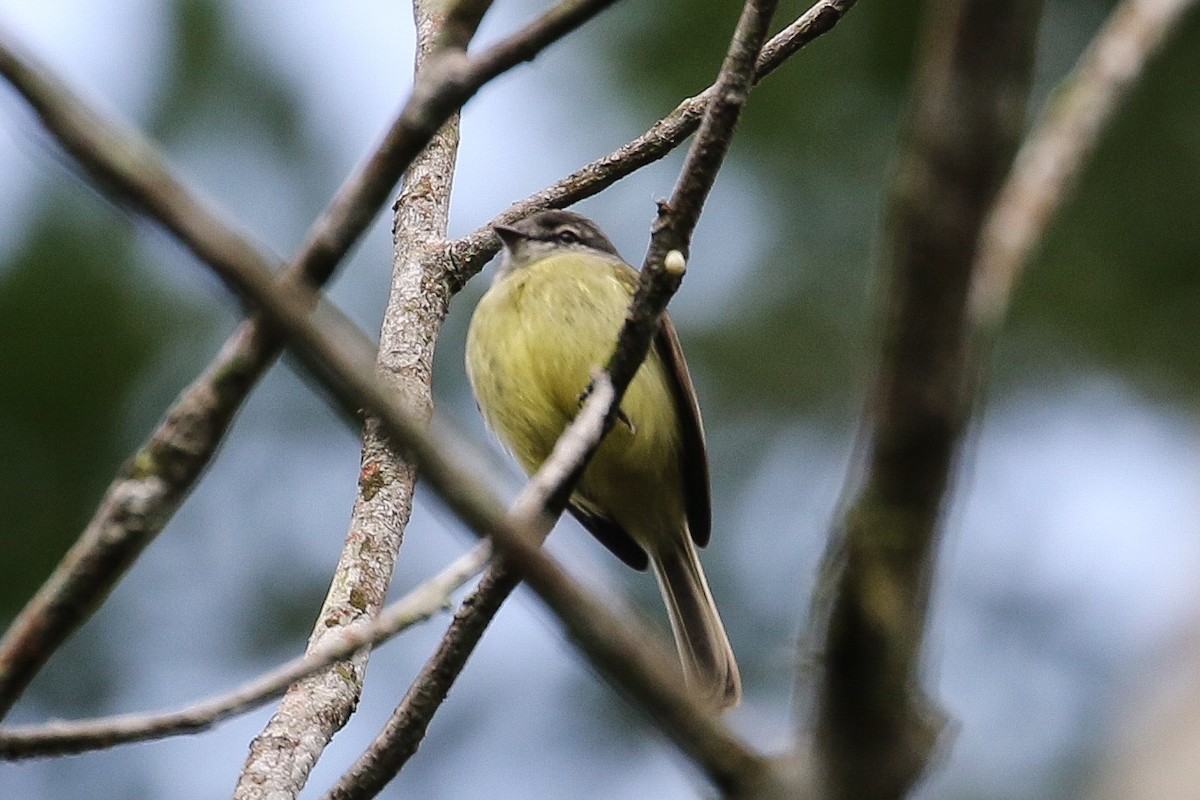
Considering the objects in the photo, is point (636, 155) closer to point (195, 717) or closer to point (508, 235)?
point (508, 235)

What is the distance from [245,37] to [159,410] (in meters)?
1.87

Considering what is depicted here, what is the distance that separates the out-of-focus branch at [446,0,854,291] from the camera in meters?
4.06

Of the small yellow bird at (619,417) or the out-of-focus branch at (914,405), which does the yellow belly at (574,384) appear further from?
the out-of-focus branch at (914,405)

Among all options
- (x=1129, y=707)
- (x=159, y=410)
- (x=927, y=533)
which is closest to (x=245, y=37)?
(x=159, y=410)

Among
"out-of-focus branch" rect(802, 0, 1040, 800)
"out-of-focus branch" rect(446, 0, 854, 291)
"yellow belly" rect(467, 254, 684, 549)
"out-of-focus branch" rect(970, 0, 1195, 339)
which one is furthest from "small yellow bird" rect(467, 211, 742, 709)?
"out-of-focus branch" rect(802, 0, 1040, 800)

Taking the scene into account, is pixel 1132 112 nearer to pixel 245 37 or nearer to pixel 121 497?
pixel 245 37

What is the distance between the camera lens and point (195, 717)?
7.48 feet

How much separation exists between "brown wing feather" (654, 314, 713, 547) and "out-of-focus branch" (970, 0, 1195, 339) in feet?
11.8

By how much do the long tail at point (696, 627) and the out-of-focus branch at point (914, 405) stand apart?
364cm

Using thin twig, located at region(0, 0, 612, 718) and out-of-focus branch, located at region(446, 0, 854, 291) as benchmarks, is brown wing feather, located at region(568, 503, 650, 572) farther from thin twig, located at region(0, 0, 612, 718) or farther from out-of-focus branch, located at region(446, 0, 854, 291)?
thin twig, located at region(0, 0, 612, 718)

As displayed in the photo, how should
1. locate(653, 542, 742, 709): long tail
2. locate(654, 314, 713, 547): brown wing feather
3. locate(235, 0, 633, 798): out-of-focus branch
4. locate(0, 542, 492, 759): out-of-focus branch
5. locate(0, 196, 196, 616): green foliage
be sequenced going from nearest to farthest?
locate(235, 0, 633, 798): out-of-focus branch < locate(0, 542, 492, 759): out-of-focus branch < locate(653, 542, 742, 709): long tail < locate(654, 314, 713, 547): brown wing feather < locate(0, 196, 196, 616): green foliage

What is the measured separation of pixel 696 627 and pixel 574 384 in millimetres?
927

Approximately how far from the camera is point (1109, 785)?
7.34 feet

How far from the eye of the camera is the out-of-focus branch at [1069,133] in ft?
4.88
